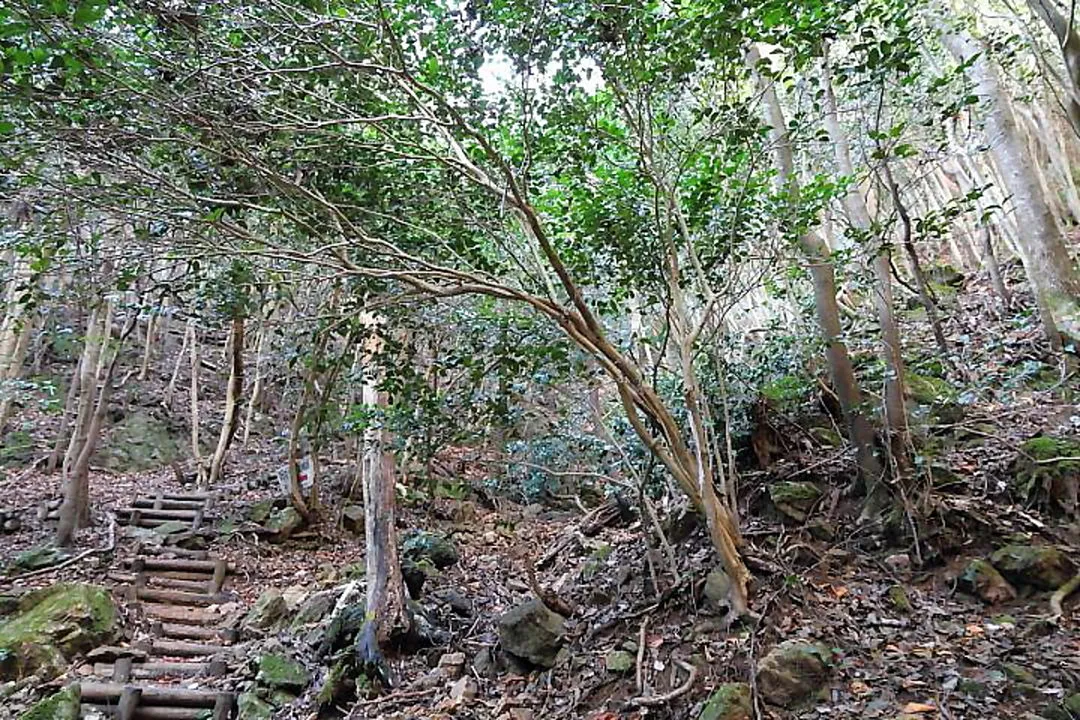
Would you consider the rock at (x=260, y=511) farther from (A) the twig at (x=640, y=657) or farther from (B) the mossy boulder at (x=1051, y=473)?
(B) the mossy boulder at (x=1051, y=473)

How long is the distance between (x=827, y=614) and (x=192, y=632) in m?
7.44

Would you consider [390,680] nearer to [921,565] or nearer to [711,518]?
[711,518]

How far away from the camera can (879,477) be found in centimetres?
566

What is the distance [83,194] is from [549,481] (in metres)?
6.53

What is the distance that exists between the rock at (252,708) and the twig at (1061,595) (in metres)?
6.43

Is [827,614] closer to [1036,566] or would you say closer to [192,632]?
[1036,566]

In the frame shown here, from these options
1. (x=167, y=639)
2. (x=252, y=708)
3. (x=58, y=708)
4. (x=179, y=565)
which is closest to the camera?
(x=58, y=708)

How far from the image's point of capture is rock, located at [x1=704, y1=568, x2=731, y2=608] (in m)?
5.07

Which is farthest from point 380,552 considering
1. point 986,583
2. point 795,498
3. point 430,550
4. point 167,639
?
point 986,583

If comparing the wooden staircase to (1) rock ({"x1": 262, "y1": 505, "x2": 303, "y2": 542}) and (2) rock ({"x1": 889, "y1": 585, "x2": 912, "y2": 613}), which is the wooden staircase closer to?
(1) rock ({"x1": 262, "y1": 505, "x2": 303, "y2": 542})

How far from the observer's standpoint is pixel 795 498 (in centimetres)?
624

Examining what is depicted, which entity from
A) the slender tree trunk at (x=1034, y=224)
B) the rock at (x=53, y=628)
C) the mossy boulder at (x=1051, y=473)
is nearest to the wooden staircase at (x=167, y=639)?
the rock at (x=53, y=628)

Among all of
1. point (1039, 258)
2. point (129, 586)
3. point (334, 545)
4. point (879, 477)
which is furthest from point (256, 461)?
point (1039, 258)

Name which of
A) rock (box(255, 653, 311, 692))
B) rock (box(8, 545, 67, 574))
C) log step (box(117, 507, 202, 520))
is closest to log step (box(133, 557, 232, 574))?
rock (box(8, 545, 67, 574))
